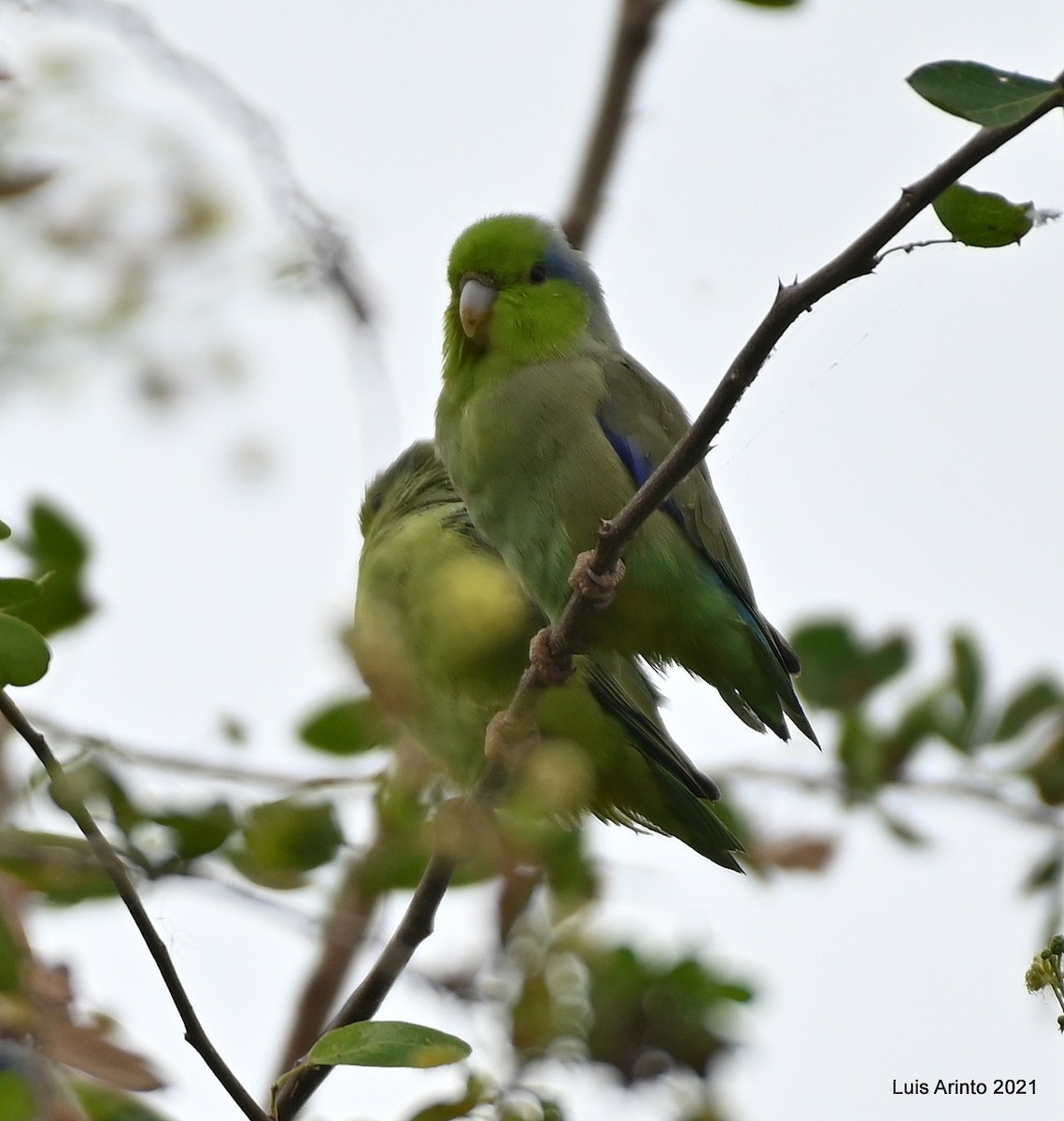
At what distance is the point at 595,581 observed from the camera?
285cm

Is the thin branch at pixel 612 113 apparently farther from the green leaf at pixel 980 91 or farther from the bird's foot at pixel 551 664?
the green leaf at pixel 980 91

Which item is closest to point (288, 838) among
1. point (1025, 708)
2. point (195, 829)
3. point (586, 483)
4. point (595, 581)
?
point (195, 829)

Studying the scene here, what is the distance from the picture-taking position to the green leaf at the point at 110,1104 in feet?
7.18

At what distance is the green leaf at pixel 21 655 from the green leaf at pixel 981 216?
1.14m

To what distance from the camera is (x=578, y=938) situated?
7.75ft

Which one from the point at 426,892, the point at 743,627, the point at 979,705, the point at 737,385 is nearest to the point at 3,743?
the point at 426,892

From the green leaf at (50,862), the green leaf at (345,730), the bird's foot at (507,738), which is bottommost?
the green leaf at (50,862)

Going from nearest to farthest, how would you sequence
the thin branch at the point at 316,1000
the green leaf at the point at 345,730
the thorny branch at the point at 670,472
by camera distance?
1. the thorny branch at the point at 670,472
2. the green leaf at the point at 345,730
3. the thin branch at the point at 316,1000

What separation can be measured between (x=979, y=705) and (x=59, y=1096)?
2.21 m

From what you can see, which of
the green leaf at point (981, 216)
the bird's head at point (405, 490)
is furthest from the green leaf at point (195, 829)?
the bird's head at point (405, 490)

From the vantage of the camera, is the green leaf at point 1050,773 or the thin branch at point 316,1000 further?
the thin branch at point 316,1000

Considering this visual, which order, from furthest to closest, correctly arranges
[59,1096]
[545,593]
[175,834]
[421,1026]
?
[545,593], [175,834], [421,1026], [59,1096]

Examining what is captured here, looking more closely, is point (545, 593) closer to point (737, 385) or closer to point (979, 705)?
point (979, 705)

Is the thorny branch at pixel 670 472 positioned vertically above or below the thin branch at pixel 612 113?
below
